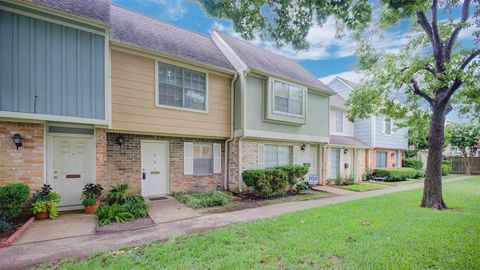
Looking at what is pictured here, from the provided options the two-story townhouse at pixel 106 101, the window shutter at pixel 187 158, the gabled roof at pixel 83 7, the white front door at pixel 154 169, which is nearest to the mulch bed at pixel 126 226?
the two-story townhouse at pixel 106 101

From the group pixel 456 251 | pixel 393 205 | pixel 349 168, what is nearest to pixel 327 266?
pixel 456 251

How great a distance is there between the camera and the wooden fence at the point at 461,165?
24.0 metres

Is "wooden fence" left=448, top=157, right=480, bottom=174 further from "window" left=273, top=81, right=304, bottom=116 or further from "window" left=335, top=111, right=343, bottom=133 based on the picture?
"window" left=273, top=81, right=304, bottom=116

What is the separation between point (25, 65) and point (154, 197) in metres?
5.60

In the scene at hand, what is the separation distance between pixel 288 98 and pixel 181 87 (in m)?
5.13

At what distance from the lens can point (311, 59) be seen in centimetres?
1962

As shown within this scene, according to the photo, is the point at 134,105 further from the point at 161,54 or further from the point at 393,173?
the point at 393,173

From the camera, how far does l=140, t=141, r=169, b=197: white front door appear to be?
909cm

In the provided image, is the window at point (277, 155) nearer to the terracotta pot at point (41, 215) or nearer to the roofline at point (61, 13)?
the roofline at point (61, 13)

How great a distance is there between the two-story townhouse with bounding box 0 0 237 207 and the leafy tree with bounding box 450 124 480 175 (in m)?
24.5

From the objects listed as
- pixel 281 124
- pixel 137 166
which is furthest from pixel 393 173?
pixel 137 166

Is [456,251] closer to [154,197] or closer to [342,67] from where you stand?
[154,197]

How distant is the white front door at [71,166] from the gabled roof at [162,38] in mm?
3514

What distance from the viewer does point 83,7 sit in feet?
23.7
